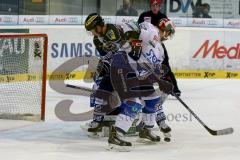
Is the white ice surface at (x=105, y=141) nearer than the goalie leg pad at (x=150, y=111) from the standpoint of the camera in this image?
Yes

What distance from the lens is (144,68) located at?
512 cm

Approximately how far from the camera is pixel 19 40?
7227 mm

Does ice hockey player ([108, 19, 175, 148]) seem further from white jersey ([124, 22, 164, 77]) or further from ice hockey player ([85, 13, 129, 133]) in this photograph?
ice hockey player ([85, 13, 129, 133])

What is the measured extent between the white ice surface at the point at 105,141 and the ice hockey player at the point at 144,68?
0.49 feet

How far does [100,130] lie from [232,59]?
19.7 ft

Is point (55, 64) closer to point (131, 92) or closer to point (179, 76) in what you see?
point (179, 76)

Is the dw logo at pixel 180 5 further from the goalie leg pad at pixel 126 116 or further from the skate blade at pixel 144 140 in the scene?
the goalie leg pad at pixel 126 116

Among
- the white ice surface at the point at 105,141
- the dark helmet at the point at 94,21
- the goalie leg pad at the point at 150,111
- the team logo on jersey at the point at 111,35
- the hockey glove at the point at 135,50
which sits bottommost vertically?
the white ice surface at the point at 105,141

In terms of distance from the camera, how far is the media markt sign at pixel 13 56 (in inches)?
286

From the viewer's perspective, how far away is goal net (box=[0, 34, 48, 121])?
6.75 meters

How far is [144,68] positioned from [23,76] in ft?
7.72

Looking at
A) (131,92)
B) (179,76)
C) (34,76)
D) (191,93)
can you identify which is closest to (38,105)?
(34,76)

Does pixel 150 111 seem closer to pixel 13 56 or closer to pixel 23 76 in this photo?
pixel 23 76

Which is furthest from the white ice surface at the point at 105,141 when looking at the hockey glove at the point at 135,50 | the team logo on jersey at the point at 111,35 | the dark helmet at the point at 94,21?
the dark helmet at the point at 94,21
